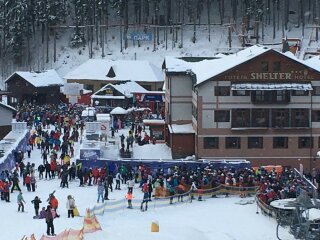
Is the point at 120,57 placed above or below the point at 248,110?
above

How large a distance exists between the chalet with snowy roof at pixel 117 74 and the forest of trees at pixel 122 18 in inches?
550

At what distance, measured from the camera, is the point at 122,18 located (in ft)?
335

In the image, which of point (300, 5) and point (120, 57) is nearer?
point (120, 57)

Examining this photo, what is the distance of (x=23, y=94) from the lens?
3029 inches

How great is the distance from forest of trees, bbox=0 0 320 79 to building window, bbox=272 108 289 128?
48.6m

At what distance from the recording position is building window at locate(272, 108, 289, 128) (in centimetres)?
4672

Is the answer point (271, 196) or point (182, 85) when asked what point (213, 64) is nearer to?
point (182, 85)

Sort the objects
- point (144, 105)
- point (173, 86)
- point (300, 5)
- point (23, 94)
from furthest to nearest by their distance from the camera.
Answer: point (300, 5), point (23, 94), point (144, 105), point (173, 86)

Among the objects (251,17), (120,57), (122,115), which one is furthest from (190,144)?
(251,17)

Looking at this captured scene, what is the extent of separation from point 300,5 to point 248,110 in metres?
56.2

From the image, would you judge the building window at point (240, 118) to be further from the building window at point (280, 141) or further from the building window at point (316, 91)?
the building window at point (316, 91)

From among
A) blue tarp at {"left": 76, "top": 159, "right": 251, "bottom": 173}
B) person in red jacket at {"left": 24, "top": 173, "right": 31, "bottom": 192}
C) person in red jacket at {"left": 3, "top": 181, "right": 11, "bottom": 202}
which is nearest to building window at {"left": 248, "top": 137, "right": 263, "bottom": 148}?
blue tarp at {"left": 76, "top": 159, "right": 251, "bottom": 173}

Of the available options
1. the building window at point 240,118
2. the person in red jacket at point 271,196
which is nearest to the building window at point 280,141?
the building window at point 240,118

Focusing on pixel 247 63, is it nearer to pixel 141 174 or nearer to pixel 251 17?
pixel 141 174
